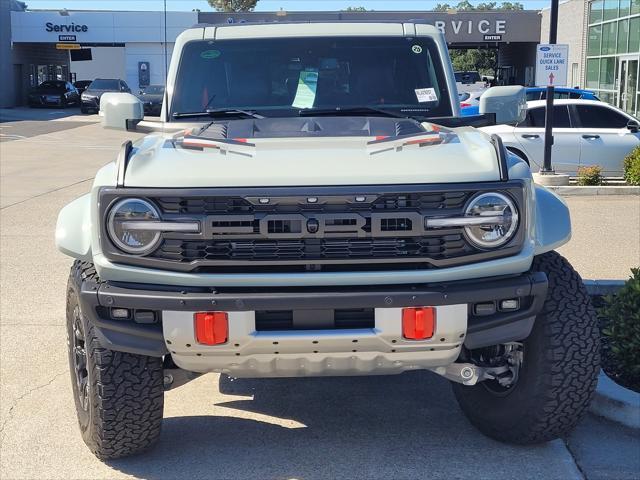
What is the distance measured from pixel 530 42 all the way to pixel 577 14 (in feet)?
47.6

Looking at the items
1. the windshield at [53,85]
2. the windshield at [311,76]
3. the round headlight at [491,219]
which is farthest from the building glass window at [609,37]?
the windshield at [53,85]

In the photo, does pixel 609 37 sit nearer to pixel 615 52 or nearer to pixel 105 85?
pixel 615 52

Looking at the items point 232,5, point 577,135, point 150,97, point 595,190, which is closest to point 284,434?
point 595,190

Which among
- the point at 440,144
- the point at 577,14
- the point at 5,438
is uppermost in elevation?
the point at 577,14

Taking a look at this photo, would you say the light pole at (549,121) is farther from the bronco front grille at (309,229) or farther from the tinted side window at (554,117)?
the bronco front grille at (309,229)

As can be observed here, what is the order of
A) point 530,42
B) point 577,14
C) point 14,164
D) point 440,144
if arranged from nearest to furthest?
point 440,144 < point 14,164 < point 577,14 < point 530,42

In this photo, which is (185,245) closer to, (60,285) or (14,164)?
(60,285)

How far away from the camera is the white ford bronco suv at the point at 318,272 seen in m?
3.55

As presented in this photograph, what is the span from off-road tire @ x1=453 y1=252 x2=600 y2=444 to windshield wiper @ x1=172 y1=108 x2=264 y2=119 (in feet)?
5.82

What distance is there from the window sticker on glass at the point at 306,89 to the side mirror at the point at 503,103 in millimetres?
958

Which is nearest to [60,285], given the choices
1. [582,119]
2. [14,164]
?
[582,119]

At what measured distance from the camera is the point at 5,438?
4473 mm

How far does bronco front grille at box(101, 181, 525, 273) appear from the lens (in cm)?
356

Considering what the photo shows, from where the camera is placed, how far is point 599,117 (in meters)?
13.9
